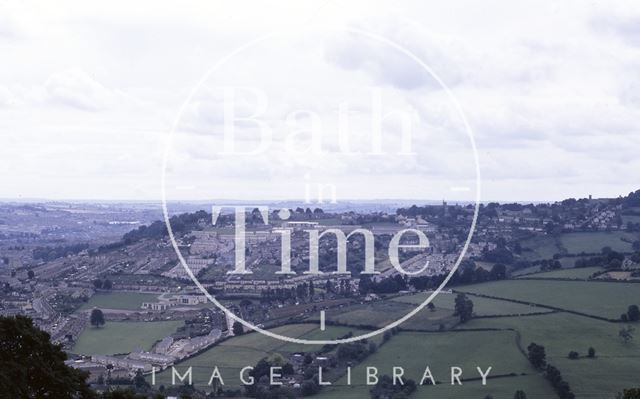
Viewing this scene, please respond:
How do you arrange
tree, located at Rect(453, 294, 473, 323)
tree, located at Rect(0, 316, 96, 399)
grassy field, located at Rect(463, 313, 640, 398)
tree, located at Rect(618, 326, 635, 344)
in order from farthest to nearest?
tree, located at Rect(453, 294, 473, 323) → tree, located at Rect(618, 326, 635, 344) → grassy field, located at Rect(463, 313, 640, 398) → tree, located at Rect(0, 316, 96, 399)

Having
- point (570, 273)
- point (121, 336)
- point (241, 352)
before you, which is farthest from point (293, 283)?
point (570, 273)

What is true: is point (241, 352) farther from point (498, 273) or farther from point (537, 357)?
point (498, 273)

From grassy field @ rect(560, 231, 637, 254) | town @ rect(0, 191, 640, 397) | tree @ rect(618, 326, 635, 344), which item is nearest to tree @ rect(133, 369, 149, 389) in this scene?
town @ rect(0, 191, 640, 397)

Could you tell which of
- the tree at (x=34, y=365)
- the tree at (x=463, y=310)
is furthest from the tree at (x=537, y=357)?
the tree at (x=34, y=365)

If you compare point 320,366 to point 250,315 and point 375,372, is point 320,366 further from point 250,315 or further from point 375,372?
point 250,315

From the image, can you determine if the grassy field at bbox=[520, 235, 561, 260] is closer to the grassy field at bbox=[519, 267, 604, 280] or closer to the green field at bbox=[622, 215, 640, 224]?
the grassy field at bbox=[519, 267, 604, 280]

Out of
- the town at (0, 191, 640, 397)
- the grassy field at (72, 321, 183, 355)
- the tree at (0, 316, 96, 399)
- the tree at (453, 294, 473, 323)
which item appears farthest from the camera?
the tree at (453, 294, 473, 323)
